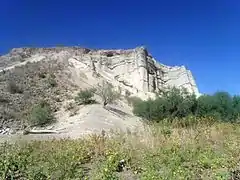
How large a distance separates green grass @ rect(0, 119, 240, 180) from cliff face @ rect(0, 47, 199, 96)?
1410 inches

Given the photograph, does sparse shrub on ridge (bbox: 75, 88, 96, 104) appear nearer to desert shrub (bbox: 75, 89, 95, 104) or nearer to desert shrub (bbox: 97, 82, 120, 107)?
desert shrub (bbox: 75, 89, 95, 104)

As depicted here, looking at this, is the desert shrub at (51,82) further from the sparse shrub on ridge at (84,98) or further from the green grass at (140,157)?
the green grass at (140,157)

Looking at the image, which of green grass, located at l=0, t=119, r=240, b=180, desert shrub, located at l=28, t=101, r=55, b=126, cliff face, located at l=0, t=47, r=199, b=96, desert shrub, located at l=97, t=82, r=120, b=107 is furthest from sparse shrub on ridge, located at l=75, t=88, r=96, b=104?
green grass, located at l=0, t=119, r=240, b=180

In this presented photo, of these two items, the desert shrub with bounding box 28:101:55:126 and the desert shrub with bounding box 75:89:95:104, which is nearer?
the desert shrub with bounding box 28:101:55:126

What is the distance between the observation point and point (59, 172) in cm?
756

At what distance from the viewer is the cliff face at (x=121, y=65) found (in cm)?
4906

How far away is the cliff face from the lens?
49.1 meters

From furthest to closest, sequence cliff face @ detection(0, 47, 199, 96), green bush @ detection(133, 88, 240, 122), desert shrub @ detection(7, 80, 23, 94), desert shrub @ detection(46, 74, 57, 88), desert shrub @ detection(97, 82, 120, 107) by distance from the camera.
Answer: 1. cliff face @ detection(0, 47, 199, 96)
2. desert shrub @ detection(46, 74, 57, 88)
3. desert shrub @ detection(97, 82, 120, 107)
4. desert shrub @ detection(7, 80, 23, 94)
5. green bush @ detection(133, 88, 240, 122)

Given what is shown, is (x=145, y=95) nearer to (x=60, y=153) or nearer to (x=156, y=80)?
(x=156, y=80)

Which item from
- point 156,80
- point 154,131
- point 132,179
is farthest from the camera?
point 156,80

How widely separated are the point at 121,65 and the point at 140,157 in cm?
4458

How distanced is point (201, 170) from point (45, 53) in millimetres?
47601

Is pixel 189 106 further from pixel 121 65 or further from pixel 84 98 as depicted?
pixel 121 65

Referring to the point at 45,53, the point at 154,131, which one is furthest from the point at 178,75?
the point at 154,131
